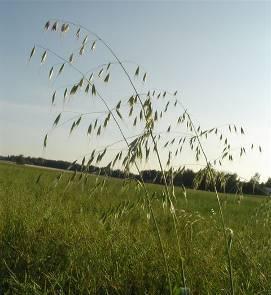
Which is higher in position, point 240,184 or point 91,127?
point 91,127

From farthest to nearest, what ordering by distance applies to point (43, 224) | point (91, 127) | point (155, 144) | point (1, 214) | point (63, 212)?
point (63, 212) < point (1, 214) < point (43, 224) < point (91, 127) < point (155, 144)

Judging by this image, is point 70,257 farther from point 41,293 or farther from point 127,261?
point 41,293

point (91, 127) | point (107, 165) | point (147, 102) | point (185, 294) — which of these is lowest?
point (185, 294)

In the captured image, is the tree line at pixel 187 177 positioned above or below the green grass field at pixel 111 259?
above

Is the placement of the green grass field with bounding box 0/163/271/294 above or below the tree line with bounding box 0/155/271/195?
below

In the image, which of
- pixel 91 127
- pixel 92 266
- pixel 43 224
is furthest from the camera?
pixel 43 224

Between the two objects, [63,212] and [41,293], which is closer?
[41,293]

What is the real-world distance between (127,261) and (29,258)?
0.74m

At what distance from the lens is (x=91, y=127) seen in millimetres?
2428

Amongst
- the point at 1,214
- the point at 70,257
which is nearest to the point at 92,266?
the point at 70,257

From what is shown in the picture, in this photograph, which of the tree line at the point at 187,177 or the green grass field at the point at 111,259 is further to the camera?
the green grass field at the point at 111,259

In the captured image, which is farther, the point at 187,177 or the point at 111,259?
the point at 111,259

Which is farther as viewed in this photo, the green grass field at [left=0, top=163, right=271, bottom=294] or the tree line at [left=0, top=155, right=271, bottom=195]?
the green grass field at [left=0, top=163, right=271, bottom=294]

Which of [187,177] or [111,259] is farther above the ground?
[187,177]
